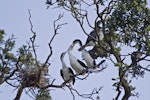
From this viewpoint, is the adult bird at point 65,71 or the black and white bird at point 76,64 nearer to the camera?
the black and white bird at point 76,64

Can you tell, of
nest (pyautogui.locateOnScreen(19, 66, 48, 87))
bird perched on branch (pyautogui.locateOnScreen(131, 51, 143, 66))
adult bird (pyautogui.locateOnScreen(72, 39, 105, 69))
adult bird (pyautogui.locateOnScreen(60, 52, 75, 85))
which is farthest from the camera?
adult bird (pyautogui.locateOnScreen(60, 52, 75, 85))

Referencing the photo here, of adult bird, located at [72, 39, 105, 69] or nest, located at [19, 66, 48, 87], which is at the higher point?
adult bird, located at [72, 39, 105, 69]

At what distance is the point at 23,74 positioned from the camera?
713 centimetres

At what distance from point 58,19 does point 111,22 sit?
83cm

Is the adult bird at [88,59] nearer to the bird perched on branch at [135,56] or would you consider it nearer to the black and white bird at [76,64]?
the black and white bird at [76,64]

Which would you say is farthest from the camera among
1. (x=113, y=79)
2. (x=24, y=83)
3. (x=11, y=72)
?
(x=11, y=72)

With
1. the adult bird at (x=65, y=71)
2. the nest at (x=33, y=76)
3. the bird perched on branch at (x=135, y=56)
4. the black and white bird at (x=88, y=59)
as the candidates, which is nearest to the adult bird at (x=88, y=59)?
the black and white bird at (x=88, y=59)

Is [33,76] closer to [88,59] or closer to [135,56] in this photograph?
[88,59]

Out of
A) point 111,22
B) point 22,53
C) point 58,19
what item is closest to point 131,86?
point 111,22

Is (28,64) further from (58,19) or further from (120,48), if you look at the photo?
(120,48)

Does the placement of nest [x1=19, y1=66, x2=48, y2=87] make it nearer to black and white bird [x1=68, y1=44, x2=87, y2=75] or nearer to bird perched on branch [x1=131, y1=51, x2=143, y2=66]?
black and white bird [x1=68, y1=44, x2=87, y2=75]

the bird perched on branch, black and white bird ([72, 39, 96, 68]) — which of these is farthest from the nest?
the bird perched on branch

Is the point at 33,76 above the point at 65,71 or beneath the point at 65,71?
beneath

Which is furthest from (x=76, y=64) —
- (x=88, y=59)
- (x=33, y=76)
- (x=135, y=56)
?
(x=135, y=56)
